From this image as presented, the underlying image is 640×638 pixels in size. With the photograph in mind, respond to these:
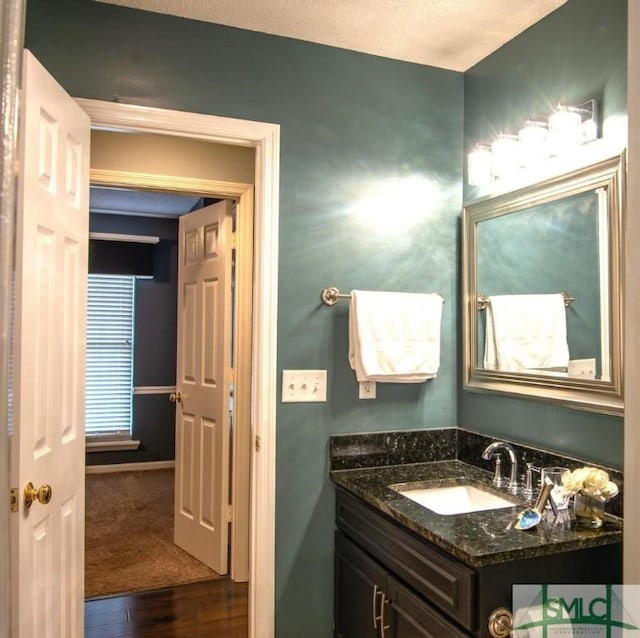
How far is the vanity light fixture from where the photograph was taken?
1796 millimetres

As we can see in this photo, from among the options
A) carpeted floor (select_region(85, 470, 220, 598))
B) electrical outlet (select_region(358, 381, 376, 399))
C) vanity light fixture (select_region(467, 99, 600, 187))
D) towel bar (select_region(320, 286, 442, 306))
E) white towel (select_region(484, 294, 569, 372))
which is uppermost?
vanity light fixture (select_region(467, 99, 600, 187))

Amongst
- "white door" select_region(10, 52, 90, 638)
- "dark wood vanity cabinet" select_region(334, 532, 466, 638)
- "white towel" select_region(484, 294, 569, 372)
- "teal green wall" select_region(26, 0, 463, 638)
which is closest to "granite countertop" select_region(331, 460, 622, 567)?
"dark wood vanity cabinet" select_region(334, 532, 466, 638)

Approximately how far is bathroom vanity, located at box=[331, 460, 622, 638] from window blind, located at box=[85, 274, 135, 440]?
12.3 ft

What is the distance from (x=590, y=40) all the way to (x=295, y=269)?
1.26 meters

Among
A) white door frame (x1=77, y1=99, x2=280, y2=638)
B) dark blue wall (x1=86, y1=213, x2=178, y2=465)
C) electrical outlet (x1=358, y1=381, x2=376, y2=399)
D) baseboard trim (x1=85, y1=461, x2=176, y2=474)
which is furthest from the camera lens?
dark blue wall (x1=86, y1=213, x2=178, y2=465)

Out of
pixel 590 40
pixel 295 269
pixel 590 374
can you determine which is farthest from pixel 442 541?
pixel 590 40

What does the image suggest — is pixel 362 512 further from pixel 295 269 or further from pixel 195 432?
pixel 195 432

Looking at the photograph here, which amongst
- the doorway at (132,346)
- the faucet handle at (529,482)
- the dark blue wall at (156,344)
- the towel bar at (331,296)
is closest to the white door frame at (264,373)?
the towel bar at (331,296)

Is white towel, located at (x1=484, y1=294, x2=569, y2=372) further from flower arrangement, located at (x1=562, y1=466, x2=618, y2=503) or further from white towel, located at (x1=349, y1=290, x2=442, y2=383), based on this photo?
flower arrangement, located at (x1=562, y1=466, x2=618, y2=503)

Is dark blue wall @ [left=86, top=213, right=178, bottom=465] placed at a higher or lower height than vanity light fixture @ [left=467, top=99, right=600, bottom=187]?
lower

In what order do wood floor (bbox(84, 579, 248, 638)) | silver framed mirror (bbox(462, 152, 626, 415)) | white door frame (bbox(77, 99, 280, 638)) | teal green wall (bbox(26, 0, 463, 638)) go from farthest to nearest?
wood floor (bbox(84, 579, 248, 638)), white door frame (bbox(77, 99, 280, 638)), teal green wall (bbox(26, 0, 463, 638)), silver framed mirror (bbox(462, 152, 626, 415))

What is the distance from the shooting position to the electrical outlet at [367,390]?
7.41 ft

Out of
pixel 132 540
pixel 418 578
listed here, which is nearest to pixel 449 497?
pixel 418 578

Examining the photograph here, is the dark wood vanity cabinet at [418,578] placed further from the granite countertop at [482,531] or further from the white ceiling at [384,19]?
the white ceiling at [384,19]
